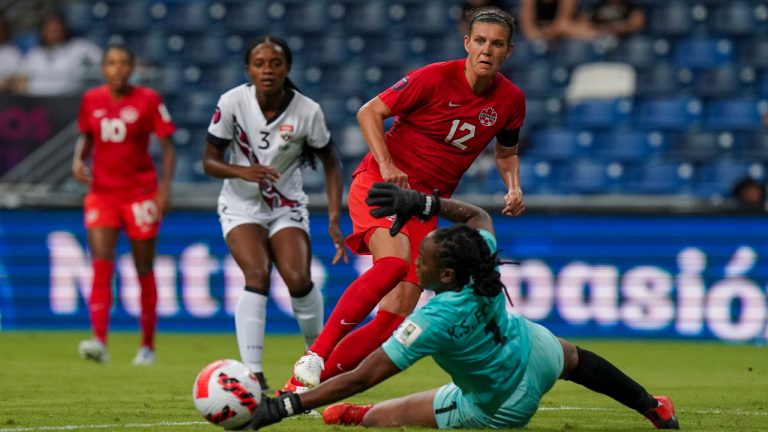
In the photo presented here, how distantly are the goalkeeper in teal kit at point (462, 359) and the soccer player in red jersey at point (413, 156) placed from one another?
1.61ft

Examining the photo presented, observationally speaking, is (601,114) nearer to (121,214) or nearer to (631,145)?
(631,145)

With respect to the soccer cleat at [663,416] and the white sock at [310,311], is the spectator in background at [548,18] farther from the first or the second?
the soccer cleat at [663,416]

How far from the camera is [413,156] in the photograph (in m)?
7.54

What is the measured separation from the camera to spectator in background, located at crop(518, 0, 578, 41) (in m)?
17.5

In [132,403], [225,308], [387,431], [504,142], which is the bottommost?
[225,308]

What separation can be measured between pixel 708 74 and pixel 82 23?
8719 millimetres

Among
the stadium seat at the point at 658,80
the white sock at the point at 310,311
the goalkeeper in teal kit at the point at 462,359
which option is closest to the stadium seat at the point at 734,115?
the stadium seat at the point at 658,80

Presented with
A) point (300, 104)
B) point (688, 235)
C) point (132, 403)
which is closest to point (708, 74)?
point (688, 235)

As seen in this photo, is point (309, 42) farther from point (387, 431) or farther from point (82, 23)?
point (387, 431)

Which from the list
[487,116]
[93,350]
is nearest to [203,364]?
[93,350]

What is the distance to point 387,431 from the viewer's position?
6230mm

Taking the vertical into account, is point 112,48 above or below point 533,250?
above

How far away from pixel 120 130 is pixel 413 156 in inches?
176

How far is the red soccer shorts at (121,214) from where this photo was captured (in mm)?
11219
